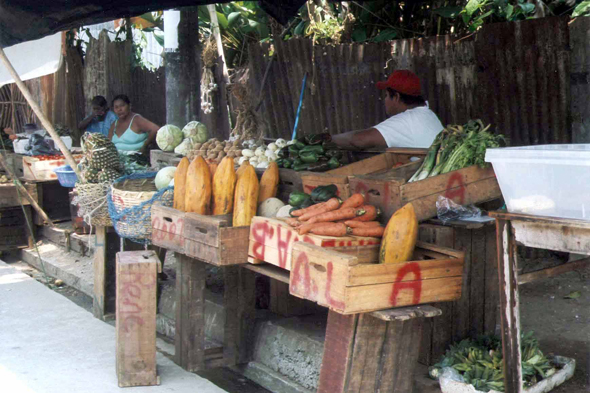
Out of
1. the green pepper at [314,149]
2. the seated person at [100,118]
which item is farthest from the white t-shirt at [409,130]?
the seated person at [100,118]

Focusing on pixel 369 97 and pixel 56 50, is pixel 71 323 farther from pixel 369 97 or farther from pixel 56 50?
pixel 369 97

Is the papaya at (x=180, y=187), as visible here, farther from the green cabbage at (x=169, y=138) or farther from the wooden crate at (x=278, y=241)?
the green cabbage at (x=169, y=138)

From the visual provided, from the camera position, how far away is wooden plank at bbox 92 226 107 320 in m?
6.15

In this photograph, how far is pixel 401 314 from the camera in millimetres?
3309

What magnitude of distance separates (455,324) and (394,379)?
67cm

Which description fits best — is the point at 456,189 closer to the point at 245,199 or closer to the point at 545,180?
the point at 545,180

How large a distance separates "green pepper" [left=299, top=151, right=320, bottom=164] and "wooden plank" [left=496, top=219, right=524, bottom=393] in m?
1.62

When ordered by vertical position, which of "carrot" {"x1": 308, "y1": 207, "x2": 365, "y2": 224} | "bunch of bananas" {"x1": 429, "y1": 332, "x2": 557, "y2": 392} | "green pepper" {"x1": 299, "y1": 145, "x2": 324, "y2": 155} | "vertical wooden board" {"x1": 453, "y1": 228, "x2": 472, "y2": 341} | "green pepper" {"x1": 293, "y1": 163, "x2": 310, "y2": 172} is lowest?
"bunch of bananas" {"x1": 429, "y1": 332, "x2": 557, "y2": 392}

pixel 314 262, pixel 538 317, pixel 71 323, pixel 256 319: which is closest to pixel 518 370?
pixel 314 262

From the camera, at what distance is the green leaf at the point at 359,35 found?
9.81 m

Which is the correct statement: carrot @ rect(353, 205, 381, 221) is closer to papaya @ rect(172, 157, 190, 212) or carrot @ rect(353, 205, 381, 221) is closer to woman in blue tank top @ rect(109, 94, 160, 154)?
papaya @ rect(172, 157, 190, 212)

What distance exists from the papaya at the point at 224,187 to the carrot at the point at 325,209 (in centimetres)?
89

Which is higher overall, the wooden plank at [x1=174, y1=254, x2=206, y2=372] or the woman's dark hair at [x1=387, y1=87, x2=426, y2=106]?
the woman's dark hair at [x1=387, y1=87, x2=426, y2=106]

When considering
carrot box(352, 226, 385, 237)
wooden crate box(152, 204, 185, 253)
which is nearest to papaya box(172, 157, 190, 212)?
wooden crate box(152, 204, 185, 253)
